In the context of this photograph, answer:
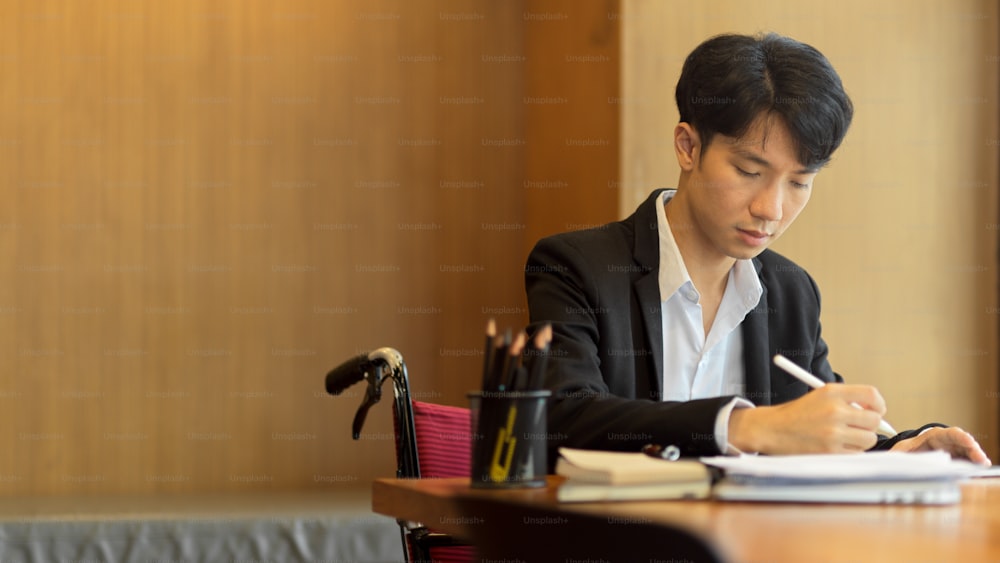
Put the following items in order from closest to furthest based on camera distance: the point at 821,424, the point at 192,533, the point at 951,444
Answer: the point at 821,424, the point at 951,444, the point at 192,533

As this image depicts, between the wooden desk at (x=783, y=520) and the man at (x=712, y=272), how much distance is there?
0.32 m

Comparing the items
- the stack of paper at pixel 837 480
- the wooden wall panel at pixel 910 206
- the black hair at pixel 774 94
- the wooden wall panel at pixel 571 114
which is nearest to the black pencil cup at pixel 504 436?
the stack of paper at pixel 837 480

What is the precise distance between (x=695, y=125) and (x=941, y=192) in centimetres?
194

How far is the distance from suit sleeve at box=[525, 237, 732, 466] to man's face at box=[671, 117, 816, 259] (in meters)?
0.17

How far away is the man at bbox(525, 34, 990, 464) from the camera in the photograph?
5.33 feet

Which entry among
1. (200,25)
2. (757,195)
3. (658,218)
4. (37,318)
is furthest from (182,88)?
(757,195)

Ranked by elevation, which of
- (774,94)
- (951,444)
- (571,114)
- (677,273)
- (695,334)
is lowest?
(951,444)

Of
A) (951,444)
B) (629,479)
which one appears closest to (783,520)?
(629,479)

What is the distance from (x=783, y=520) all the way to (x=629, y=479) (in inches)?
6.5

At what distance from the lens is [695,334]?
71.0 inches

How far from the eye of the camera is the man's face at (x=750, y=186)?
166 centimetres

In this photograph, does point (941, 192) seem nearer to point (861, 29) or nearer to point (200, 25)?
point (861, 29)

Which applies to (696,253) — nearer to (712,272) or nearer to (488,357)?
(712,272)

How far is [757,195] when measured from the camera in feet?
5.51
